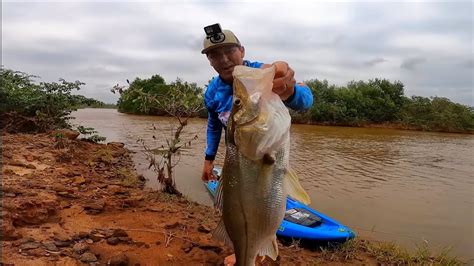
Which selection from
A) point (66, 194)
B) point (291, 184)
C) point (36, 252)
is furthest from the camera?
point (66, 194)

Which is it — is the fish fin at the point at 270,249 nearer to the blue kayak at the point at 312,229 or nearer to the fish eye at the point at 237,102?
the fish eye at the point at 237,102

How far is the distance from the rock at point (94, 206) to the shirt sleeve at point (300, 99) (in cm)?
384

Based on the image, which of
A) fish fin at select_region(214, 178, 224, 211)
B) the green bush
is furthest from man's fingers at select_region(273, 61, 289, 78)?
the green bush

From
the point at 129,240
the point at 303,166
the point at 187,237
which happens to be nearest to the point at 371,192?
the point at 303,166

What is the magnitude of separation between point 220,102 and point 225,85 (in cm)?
19

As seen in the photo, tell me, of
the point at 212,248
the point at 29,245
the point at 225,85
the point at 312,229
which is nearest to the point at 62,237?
the point at 29,245

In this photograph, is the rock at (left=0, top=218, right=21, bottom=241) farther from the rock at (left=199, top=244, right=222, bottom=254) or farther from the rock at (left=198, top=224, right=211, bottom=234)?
the rock at (left=198, top=224, right=211, bottom=234)

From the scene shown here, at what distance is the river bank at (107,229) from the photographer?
4074 mm

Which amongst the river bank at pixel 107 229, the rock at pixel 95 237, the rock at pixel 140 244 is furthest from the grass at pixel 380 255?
the rock at pixel 95 237

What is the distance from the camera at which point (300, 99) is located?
3.02m

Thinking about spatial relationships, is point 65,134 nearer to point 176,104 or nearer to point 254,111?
point 176,104

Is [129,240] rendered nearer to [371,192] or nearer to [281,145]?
[281,145]

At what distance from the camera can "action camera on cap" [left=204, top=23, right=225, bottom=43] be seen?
3.68 metres

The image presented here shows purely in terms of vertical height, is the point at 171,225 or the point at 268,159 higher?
the point at 268,159
